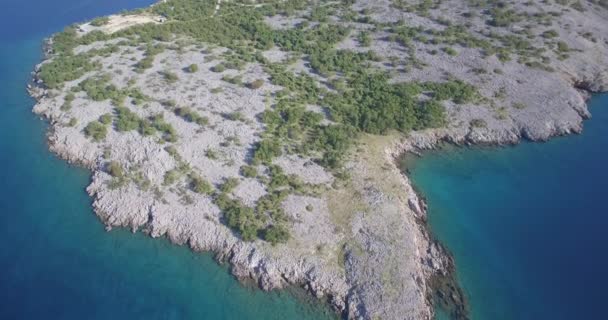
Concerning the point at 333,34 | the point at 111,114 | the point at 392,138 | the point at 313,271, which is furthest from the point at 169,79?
the point at 313,271

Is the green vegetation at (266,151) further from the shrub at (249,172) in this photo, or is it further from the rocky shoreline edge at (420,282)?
the rocky shoreline edge at (420,282)

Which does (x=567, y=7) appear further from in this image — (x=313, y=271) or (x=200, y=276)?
(x=200, y=276)

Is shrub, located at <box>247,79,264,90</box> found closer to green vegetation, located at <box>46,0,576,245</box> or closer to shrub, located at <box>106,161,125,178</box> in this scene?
green vegetation, located at <box>46,0,576,245</box>

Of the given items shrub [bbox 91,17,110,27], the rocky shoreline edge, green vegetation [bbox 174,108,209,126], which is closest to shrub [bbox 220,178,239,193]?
the rocky shoreline edge

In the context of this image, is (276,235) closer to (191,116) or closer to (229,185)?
(229,185)

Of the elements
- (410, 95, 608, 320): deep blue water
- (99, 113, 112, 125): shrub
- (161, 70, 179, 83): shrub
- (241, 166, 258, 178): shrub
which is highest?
(161, 70, 179, 83): shrub

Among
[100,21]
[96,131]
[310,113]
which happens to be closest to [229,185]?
[310,113]
